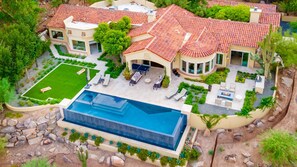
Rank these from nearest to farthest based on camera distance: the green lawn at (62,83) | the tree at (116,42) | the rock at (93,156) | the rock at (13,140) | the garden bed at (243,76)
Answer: the rock at (93,156) < the rock at (13,140) < the green lawn at (62,83) < the garden bed at (243,76) < the tree at (116,42)

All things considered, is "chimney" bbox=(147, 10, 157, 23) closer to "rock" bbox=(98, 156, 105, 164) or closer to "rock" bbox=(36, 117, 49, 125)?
"rock" bbox=(36, 117, 49, 125)

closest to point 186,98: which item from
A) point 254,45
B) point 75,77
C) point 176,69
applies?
point 176,69

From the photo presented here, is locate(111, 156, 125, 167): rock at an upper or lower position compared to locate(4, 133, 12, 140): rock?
lower

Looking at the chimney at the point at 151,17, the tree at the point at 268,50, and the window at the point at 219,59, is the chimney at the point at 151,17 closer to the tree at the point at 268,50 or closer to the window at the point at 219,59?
the window at the point at 219,59

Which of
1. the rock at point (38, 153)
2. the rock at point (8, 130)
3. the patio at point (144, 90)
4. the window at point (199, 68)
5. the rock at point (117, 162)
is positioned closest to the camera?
the rock at point (117, 162)

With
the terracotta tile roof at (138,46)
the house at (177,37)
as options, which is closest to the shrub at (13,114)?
the house at (177,37)

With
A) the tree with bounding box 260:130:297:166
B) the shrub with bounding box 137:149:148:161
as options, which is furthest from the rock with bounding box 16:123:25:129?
the tree with bounding box 260:130:297:166
